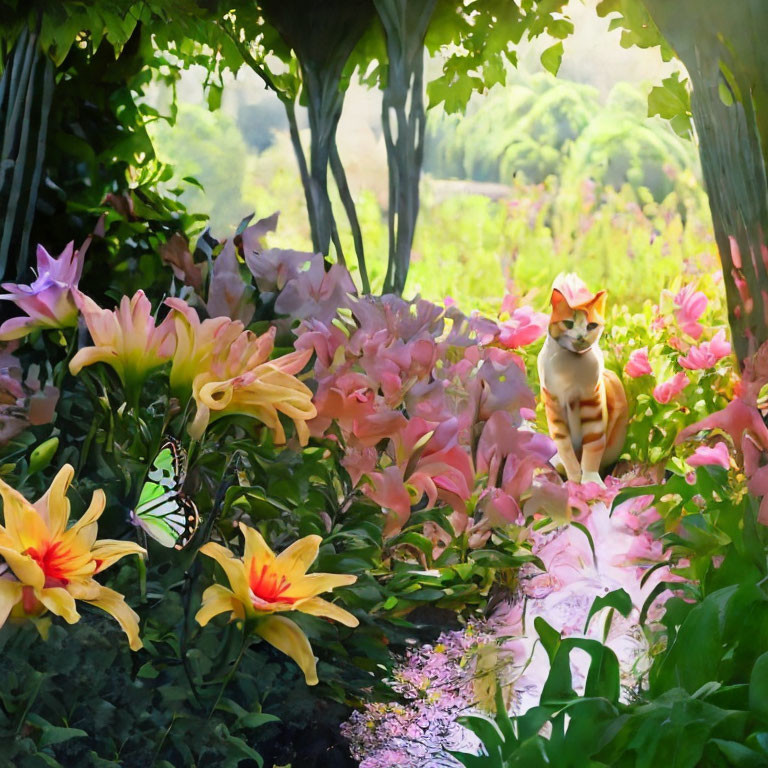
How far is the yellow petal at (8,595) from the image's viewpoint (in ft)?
1.70

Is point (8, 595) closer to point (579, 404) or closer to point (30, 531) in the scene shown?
point (30, 531)

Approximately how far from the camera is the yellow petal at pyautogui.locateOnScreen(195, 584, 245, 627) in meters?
0.55

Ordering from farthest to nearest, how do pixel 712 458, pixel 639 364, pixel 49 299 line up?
pixel 639 364 → pixel 712 458 → pixel 49 299

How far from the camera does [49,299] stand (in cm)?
65

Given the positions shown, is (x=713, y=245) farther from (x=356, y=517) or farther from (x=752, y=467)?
(x=356, y=517)

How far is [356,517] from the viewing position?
68 centimetres

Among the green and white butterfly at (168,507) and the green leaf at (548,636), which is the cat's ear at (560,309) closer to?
the green leaf at (548,636)

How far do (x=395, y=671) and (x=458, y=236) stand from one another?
1.92 ft

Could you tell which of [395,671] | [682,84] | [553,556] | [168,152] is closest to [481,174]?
[682,84]

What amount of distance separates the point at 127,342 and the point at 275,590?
0.59 ft

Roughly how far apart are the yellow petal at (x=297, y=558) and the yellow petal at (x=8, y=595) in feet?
0.47

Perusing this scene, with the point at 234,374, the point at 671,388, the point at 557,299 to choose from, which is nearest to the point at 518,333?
the point at 557,299

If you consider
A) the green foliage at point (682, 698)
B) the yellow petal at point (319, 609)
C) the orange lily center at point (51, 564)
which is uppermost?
the orange lily center at point (51, 564)

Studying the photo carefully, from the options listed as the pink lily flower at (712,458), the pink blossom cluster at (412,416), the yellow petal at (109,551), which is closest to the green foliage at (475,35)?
the pink blossom cluster at (412,416)
